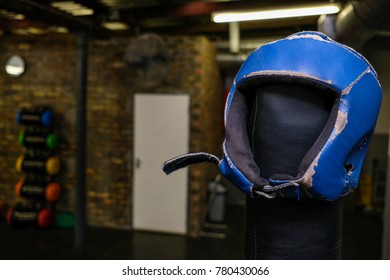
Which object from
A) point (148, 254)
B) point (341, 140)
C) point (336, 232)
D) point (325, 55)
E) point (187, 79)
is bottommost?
point (148, 254)

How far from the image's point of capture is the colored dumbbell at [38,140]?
16.2ft

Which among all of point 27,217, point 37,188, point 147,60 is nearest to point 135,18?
point 147,60

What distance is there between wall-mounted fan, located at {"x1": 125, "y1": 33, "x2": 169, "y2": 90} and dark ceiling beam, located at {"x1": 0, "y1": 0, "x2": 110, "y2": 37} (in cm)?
49

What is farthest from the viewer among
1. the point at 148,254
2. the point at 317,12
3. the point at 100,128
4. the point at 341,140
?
the point at 100,128

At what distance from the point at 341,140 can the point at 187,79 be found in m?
3.80

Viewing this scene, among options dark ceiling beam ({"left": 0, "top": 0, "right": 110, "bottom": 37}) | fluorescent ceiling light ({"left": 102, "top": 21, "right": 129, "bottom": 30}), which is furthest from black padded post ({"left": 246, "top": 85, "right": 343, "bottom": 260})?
fluorescent ceiling light ({"left": 102, "top": 21, "right": 129, "bottom": 30})

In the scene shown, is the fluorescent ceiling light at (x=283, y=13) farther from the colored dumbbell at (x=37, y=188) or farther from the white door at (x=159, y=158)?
the colored dumbbell at (x=37, y=188)

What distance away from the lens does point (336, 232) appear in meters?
1.26

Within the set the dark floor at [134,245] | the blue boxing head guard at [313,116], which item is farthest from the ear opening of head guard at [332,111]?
the dark floor at [134,245]

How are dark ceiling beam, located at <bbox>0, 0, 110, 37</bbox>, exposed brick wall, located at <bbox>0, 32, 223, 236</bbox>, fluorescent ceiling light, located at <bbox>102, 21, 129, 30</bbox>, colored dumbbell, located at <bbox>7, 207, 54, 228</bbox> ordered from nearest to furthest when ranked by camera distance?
dark ceiling beam, located at <bbox>0, 0, 110, 37</bbox>
fluorescent ceiling light, located at <bbox>102, 21, 129, 30</bbox>
exposed brick wall, located at <bbox>0, 32, 223, 236</bbox>
colored dumbbell, located at <bbox>7, 207, 54, 228</bbox>

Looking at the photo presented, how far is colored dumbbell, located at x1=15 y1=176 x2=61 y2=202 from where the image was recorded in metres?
4.96

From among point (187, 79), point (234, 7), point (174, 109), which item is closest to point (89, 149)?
point (174, 109)

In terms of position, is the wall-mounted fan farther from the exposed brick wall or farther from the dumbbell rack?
the dumbbell rack

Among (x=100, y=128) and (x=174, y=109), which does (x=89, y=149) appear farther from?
(x=174, y=109)
